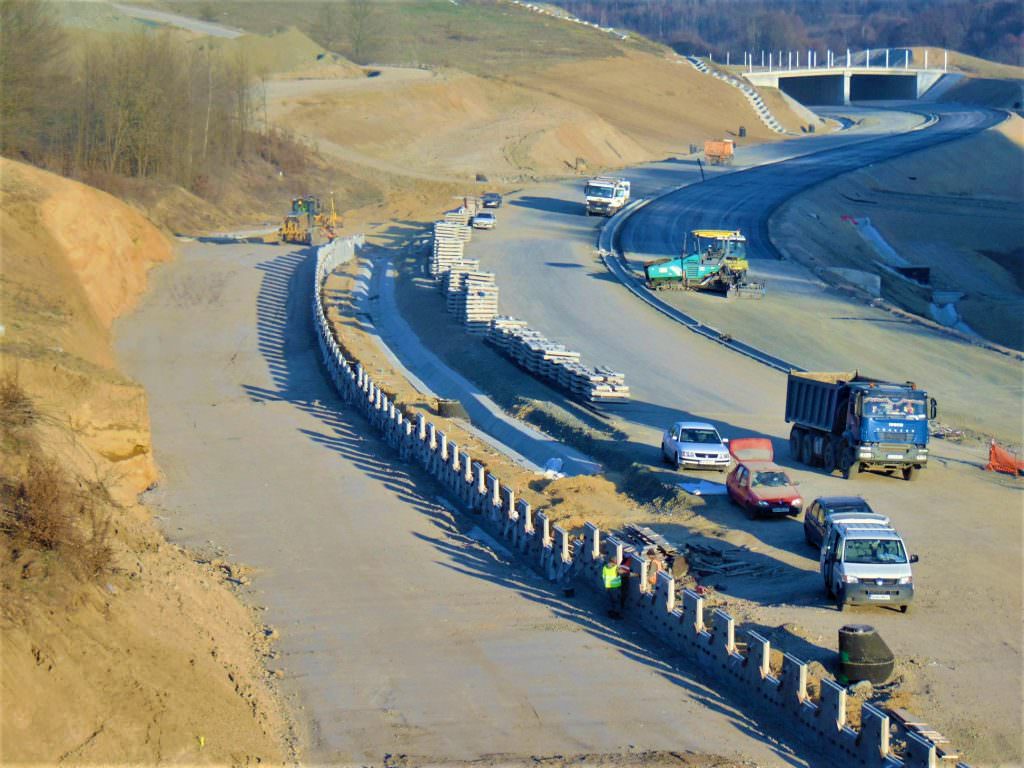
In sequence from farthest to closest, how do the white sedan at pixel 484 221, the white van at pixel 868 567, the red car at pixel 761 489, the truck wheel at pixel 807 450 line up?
the white sedan at pixel 484 221
the truck wheel at pixel 807 450
the red car at pixel 761 489
the white van at pixel 868 567

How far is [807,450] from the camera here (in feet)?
101

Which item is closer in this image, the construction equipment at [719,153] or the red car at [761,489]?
the red car at [761,489]

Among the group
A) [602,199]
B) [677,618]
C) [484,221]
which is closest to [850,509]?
[677,618]

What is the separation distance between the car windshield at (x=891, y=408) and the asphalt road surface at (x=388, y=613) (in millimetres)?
8890

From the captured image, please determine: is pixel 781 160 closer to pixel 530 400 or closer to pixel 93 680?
pixel 530 400

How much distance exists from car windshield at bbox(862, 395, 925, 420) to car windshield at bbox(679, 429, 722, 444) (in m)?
3.24

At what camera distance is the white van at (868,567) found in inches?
798

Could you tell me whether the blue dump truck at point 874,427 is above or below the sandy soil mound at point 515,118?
below

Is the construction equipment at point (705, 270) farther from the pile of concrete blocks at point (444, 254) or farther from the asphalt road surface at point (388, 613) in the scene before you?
the asphalt road surface at point (388, 613)

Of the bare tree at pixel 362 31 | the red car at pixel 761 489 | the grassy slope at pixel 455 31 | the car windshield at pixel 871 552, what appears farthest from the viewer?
the bare tree at pixel 362 31

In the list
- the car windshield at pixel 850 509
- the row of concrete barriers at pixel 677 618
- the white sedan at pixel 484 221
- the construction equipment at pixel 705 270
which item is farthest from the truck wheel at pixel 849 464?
the white sedan at pixel 484 221

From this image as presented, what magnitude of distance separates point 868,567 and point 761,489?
558 cm

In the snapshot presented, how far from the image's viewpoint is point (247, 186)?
3312 inches

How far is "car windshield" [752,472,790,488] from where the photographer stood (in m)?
26.0
